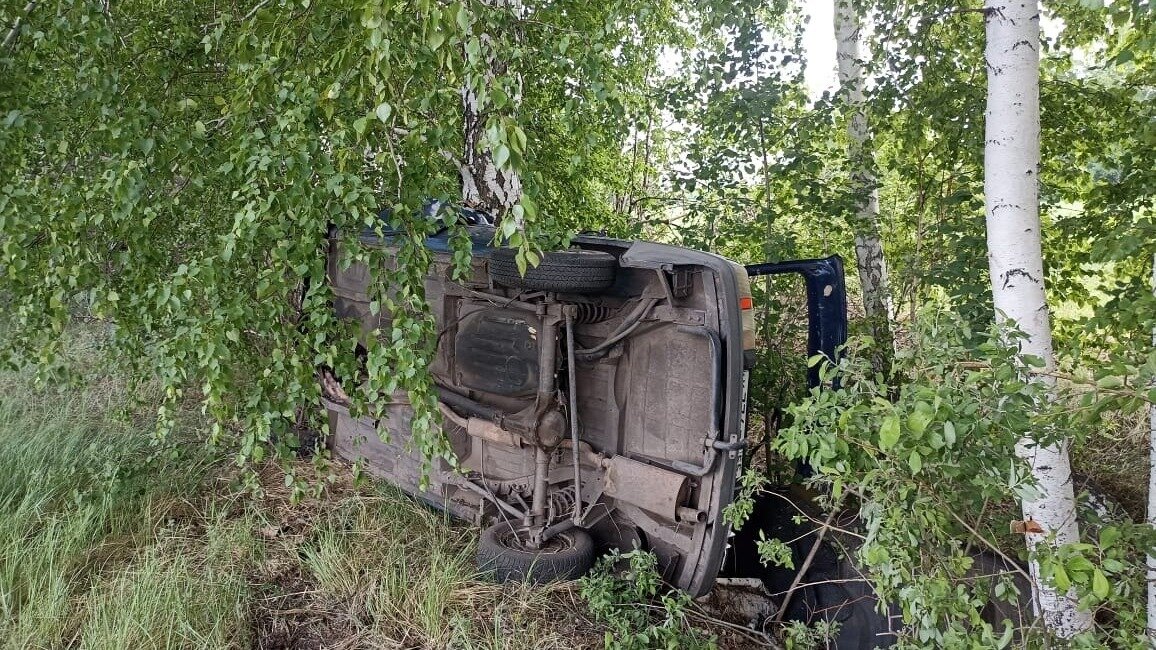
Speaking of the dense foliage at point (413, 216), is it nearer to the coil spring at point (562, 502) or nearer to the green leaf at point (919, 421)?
the green leaf at point (919, 421)

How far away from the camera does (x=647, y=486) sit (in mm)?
3529

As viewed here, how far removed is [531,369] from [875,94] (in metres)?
2.79

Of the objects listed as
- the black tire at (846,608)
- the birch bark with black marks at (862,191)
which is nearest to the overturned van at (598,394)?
the black tire at (846,608)

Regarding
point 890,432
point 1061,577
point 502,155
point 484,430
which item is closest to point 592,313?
→ point 484,430

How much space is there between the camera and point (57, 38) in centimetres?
281

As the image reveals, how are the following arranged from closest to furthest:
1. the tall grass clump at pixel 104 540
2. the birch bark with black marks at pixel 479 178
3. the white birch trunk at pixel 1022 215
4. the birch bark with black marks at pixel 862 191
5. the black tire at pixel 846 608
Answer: the white birch trunk at pixel 1022 215, the tall grass clump at pixel 104 540, the black tire at pixel 846 608, the birch bark with black marks at pixel 862 191, the birch bark with black marks at pixel 479 178

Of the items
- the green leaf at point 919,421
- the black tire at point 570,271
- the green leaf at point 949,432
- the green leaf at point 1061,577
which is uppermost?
the black tire at point 570,271

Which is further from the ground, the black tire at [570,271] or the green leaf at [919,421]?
the black tire at [570,271]

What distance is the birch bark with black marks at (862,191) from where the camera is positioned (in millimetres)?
4875

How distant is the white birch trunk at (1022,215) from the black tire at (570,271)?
1596 mm

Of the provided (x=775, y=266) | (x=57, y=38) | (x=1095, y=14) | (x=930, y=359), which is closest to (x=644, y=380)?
(x=775, y=266)

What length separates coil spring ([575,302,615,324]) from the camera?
3.68m

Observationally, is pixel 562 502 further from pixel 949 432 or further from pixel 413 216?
pixel 949 432

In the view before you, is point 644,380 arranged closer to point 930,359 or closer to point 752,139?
point 930,359
